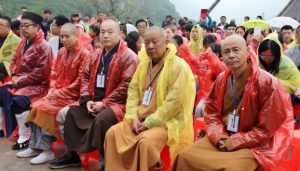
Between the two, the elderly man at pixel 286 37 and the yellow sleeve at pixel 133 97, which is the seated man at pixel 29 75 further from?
the elderly man at pixel 286 37

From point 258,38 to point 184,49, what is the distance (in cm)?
122

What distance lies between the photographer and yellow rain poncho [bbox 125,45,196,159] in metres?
4.08

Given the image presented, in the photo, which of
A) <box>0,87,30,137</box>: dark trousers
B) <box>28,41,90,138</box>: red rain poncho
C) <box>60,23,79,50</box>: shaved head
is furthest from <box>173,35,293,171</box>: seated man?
<box>0,87,30,137</box>: dark trousers

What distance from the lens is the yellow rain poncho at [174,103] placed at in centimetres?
408

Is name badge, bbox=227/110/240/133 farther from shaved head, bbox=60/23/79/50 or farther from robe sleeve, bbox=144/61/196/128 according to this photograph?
shaved head, bbox=60/23/79/50

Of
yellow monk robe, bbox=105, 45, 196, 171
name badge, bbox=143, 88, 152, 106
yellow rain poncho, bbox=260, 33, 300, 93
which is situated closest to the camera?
yellow monk robe, bbox=105, 45, 196, 171

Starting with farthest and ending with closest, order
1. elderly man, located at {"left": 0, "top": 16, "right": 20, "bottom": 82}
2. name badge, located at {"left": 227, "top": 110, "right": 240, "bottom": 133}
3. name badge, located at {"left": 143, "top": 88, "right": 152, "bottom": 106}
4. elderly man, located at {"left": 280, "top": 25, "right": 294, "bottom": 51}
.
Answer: elderly man, located at {"left": 280, "top": 25, "right": 294, "bottom": 51}, elderly man, located at {"left": 0, "top": 16, "right": 20, "bottom": 82}, name badge, located at {"left": 143, "top": 88, "right": 152, "bottom": 106}, name badge, located at {"left": 227, "top": 110, "right": 240, "bottom": 133}

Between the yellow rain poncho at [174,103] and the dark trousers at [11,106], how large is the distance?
195cm

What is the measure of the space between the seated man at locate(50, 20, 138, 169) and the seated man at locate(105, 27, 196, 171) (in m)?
0.35

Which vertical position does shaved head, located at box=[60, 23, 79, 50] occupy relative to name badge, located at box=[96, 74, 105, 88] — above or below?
above

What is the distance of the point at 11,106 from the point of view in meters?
5.82

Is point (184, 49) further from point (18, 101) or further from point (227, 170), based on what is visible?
point (227, 170)

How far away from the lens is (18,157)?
215 inches

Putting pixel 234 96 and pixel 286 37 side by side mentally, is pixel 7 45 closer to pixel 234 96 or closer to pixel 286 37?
pixel 234 96
